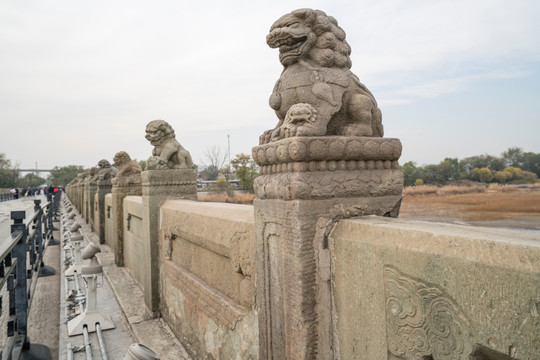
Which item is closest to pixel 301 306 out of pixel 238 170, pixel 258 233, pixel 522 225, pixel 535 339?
pixel 258 233

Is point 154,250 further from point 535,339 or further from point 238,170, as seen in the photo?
point 238,170

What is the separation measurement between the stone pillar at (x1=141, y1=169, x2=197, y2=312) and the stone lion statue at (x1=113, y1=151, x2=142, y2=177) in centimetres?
346

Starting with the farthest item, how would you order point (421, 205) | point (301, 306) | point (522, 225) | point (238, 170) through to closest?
point (238, 170) → point (421, 205) → point (522, 225) → point (301, 306)

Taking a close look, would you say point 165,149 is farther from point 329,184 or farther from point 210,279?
point 329,184

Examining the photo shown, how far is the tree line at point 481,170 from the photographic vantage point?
24.4 m

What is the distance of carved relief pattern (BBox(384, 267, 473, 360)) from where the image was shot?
1.22m

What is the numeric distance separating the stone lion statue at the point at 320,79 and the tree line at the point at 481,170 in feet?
75.0

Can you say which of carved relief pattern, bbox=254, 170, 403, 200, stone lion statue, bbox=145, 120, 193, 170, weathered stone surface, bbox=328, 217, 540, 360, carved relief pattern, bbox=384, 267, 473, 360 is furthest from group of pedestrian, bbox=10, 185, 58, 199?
carved relief pattern, bbox=384, 267, 473, 360

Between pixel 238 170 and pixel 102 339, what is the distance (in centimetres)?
2108

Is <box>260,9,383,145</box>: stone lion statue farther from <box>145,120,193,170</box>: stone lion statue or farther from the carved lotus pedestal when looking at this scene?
<box>145,120,193,170</box>: stone lion statue

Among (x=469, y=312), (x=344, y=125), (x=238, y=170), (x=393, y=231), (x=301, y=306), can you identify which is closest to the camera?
(x=469, y=312)

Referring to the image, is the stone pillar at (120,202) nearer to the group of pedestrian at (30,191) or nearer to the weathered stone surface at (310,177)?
the weathered stone surface at (310,177)

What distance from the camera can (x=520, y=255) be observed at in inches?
42.9

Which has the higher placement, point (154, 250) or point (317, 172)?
point (317, 172)
